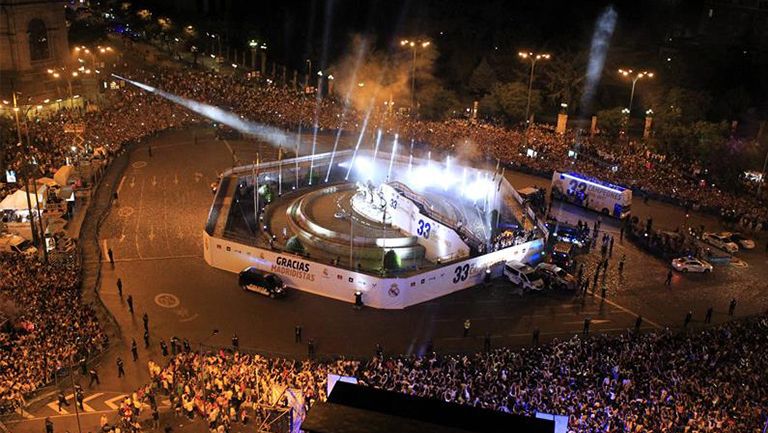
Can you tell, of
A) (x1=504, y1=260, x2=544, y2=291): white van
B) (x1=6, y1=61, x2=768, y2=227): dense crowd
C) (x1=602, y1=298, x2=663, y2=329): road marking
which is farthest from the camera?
Answer: (x1=6, y1=61, x2=768, y2=227): dense crowd

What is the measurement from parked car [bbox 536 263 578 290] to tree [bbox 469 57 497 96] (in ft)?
115

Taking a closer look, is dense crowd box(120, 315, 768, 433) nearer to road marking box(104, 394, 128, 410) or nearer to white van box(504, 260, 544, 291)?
road marking box(104, 394, 128, 410)

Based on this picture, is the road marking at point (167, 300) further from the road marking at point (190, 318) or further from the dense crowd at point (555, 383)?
the dense crowd at point (555, 383)

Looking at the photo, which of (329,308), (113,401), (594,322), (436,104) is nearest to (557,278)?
(594,322)

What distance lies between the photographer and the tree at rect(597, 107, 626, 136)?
5241 cm

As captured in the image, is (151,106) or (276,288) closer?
(276,288)

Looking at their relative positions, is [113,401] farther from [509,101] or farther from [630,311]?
[509,101]

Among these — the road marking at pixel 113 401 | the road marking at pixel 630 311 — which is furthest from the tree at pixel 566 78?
the road marking at pixel 113 401

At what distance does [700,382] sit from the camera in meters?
20.3

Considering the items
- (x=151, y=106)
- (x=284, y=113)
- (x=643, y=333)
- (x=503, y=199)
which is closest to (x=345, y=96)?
(x=284, y=113)

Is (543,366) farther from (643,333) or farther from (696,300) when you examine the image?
(696,300)

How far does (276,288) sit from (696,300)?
17.2 metres

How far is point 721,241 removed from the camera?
3500cm

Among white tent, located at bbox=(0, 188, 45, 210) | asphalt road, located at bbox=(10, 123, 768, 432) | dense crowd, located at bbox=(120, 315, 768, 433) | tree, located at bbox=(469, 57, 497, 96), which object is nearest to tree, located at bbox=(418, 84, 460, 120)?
tree, located at bbox=(469, 57, 497, 96)
